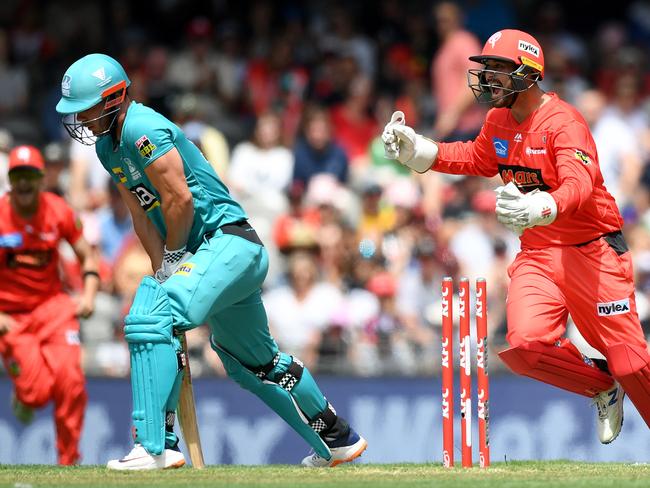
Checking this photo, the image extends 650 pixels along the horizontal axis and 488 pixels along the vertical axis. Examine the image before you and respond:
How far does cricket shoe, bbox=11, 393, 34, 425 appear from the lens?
418 inches

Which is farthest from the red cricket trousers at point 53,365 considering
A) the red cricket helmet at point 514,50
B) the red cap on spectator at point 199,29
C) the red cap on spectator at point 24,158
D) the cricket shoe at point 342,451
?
the red cap on spectator at point 199,29

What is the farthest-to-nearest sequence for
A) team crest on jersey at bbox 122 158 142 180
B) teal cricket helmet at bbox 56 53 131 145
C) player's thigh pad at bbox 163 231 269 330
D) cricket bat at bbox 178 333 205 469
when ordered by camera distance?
cricket bat at bbox 178 333 205 469, team crest on jersey at bbox 122 158 142 180, teal cricket helmet at bbox 56 53 131 145, player's thigh pad at bbox 163 231 269 330

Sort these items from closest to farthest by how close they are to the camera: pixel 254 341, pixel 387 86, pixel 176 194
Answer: pixel 176 194 → pixel 254 341 → pixel 387 86

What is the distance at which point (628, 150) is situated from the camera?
14.4 metres

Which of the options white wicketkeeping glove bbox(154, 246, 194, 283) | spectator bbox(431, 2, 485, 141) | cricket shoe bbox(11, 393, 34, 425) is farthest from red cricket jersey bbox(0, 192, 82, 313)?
spectator bbox(431, 2, 485, 141)

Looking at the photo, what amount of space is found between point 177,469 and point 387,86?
9342 mm

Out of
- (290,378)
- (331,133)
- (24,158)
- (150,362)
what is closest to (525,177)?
(290,378)

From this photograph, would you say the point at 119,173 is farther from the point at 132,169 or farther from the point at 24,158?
the point at 24,158

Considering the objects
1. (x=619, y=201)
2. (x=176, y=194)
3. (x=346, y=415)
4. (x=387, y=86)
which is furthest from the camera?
(x=387, y=86)

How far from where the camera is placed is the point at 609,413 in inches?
323

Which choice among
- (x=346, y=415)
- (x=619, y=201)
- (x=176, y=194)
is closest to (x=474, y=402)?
(x=346, y=415)

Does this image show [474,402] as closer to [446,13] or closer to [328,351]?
[328,351]

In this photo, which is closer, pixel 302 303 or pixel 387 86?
pixel 302 303

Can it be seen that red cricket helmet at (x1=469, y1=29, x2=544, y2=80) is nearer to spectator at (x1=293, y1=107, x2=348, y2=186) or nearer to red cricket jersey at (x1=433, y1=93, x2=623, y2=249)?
red cricket jersey at (x1=433, y1=93, x2=623, y2=249)
